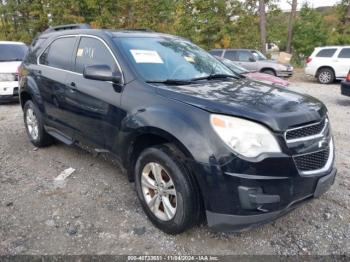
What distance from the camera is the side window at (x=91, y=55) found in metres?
3.60

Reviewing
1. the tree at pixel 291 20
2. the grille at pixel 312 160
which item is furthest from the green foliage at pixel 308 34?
the grille at pixel 312 160

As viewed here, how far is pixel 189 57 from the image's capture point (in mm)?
3879

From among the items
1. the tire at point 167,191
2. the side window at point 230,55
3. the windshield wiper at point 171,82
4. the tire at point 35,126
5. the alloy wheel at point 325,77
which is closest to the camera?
the tire at point 167,191

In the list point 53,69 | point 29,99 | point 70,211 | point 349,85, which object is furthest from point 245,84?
point 349,85

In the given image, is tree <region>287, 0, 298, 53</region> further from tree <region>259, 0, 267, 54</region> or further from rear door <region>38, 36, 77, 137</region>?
rear door <region>38, 36, 77, 137</region>

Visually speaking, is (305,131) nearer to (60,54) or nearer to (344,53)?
(60,54)

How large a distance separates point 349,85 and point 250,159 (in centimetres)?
747

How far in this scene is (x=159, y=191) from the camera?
3035 mm

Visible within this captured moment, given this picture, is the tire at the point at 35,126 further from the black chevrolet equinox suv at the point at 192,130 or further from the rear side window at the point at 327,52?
the rear side window at the point at 327,52

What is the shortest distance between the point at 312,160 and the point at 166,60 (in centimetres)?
176

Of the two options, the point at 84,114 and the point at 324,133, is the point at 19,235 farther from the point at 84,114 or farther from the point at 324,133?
the point at 324,133

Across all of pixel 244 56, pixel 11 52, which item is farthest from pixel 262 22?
pixel 11 52

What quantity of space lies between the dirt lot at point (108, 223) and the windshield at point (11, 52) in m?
5.74

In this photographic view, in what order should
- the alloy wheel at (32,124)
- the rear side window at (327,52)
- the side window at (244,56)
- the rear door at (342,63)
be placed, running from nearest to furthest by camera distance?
the alloy wheel at (32,124)
the rear door at (342,63)
the rear side window at (327,52)
the side window at (244,56)
